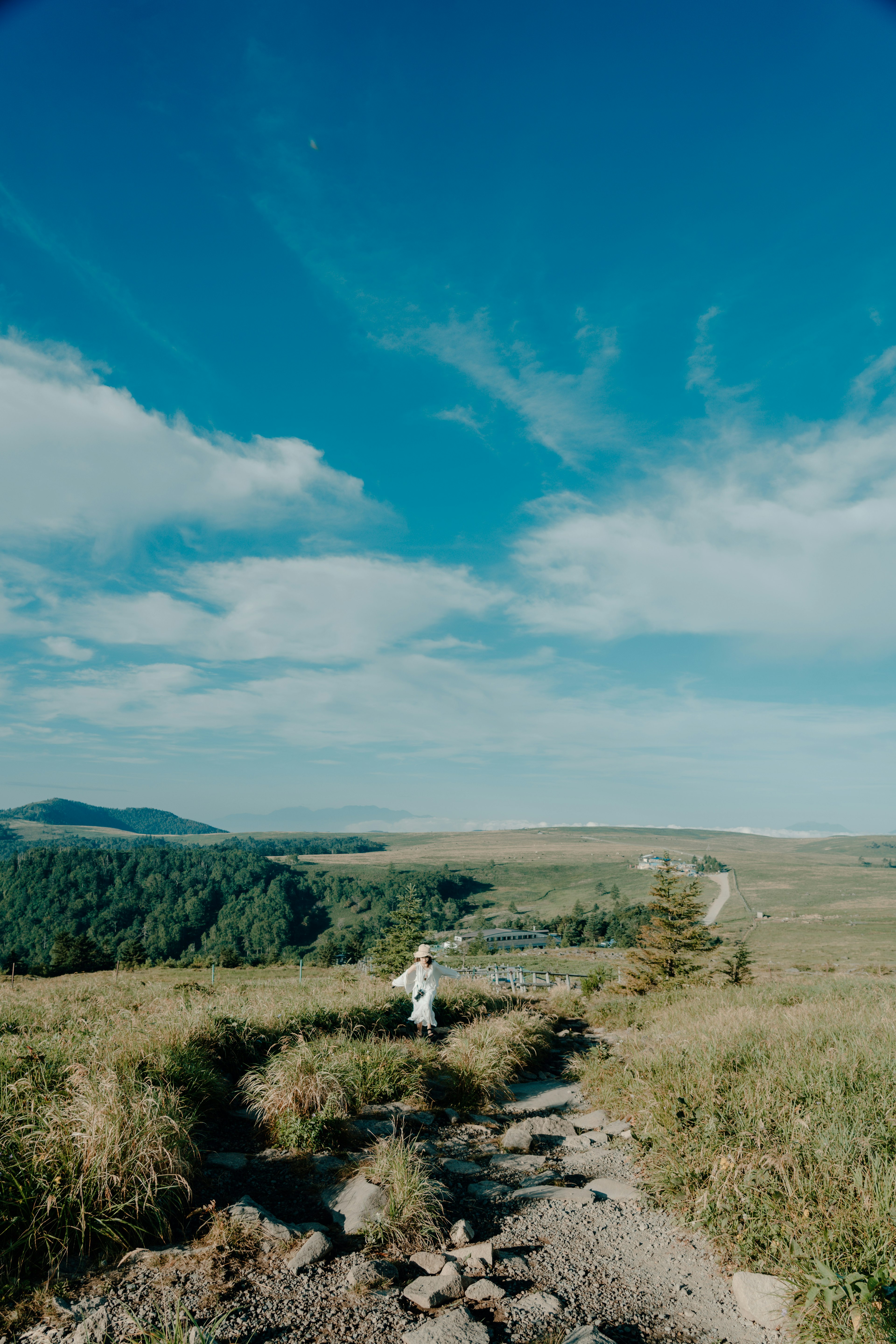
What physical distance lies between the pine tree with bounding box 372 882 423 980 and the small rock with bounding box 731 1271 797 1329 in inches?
1270

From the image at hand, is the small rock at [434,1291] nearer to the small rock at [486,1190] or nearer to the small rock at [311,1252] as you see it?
the small rock at [311,1252]

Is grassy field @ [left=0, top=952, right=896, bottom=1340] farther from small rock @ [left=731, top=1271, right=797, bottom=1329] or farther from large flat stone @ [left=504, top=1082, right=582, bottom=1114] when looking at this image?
large flat stone @ [left=504, top=1082, right=582, bottom=1114]

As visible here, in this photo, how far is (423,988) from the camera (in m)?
11.6

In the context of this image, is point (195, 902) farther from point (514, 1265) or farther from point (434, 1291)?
point (434, 1291)

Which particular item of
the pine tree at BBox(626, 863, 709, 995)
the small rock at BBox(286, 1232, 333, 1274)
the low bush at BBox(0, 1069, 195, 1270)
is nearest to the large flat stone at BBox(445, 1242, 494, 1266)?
the small rock at BBox(286, 1232, 333, 1274)

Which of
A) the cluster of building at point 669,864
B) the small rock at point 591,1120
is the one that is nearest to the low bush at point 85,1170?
the small rock at point 591,1120

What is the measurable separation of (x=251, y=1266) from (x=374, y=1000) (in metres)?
7.84

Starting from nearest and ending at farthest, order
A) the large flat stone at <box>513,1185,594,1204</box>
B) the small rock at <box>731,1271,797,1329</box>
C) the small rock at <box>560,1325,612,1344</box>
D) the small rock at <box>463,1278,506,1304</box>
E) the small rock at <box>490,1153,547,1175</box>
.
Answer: the small rock at <box>560,1325,612,1344</box> → the small rock at <box>731,1271,797,1329</box> → the small rock at <box>463,1278,506,1304</box> → the large flat stone at <box>513,1185,594,1204</box> → the small rock at <box>490,1153,547,1175</box>

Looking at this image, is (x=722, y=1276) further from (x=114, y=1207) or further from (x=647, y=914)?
(x=647, y=914)

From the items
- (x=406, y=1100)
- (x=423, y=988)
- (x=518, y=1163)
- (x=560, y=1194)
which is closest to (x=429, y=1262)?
(x=560, y=1194)

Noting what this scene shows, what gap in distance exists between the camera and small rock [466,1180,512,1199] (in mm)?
5879

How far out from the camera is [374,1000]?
12008mm

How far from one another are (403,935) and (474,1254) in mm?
35879

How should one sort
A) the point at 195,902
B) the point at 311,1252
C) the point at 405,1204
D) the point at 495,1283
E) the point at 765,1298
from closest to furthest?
the point at 765,1298, the point at 495,1283, the point at 311,1252, the point at 405,1204, the point at 195,902
